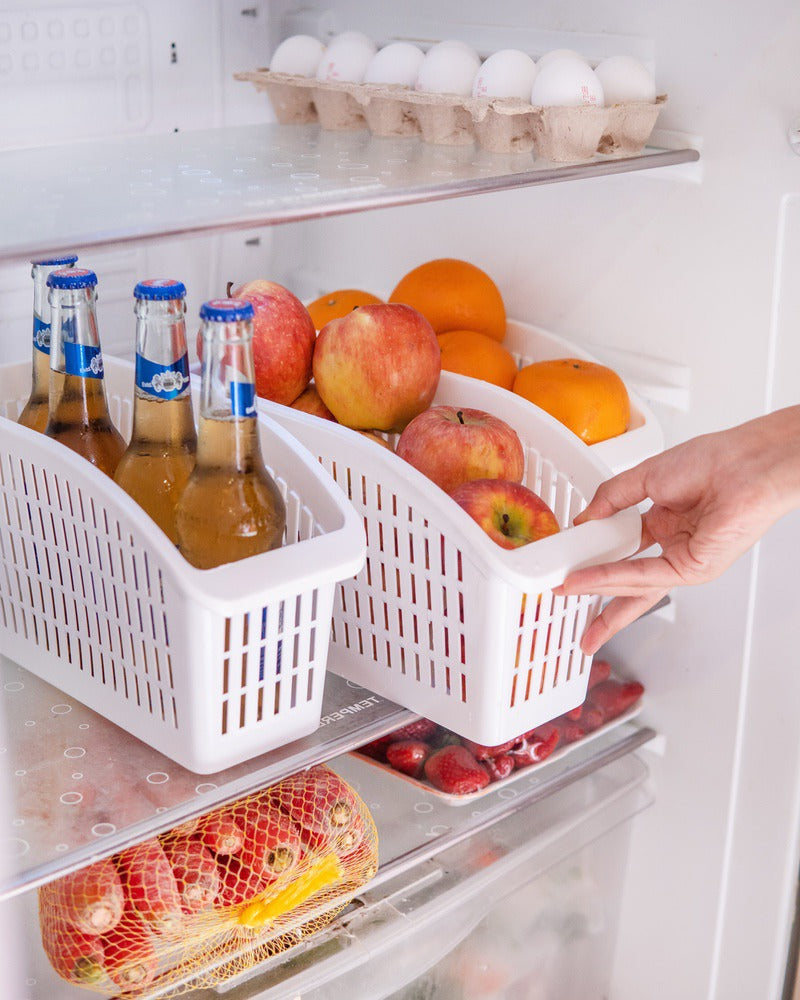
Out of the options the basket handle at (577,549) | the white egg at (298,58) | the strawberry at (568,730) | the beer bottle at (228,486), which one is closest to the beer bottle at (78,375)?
the beer bottle at (228,486)

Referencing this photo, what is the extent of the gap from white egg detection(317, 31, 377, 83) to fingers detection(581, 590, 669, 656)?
636 mm

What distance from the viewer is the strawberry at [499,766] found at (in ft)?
3.88

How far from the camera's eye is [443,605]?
0.92 meters

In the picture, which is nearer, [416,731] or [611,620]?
[611,620]

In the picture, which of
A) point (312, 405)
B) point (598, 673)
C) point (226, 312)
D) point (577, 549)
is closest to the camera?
point (226, 312)

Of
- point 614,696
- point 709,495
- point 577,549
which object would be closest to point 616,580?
point 577,549

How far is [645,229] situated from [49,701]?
0.78m

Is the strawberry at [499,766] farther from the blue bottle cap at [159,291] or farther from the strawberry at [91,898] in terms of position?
the blue bottle cap at [159,291]

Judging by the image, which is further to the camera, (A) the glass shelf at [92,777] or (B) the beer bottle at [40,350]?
(B) the beer bottle at [40,350]

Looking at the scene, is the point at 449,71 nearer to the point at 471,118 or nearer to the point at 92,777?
the point at 471,118

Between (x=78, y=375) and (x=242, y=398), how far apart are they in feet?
0.60

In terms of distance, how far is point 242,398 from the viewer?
0.83 m

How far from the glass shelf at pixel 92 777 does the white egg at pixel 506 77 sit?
0.59 m

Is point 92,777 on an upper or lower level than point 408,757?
upper
